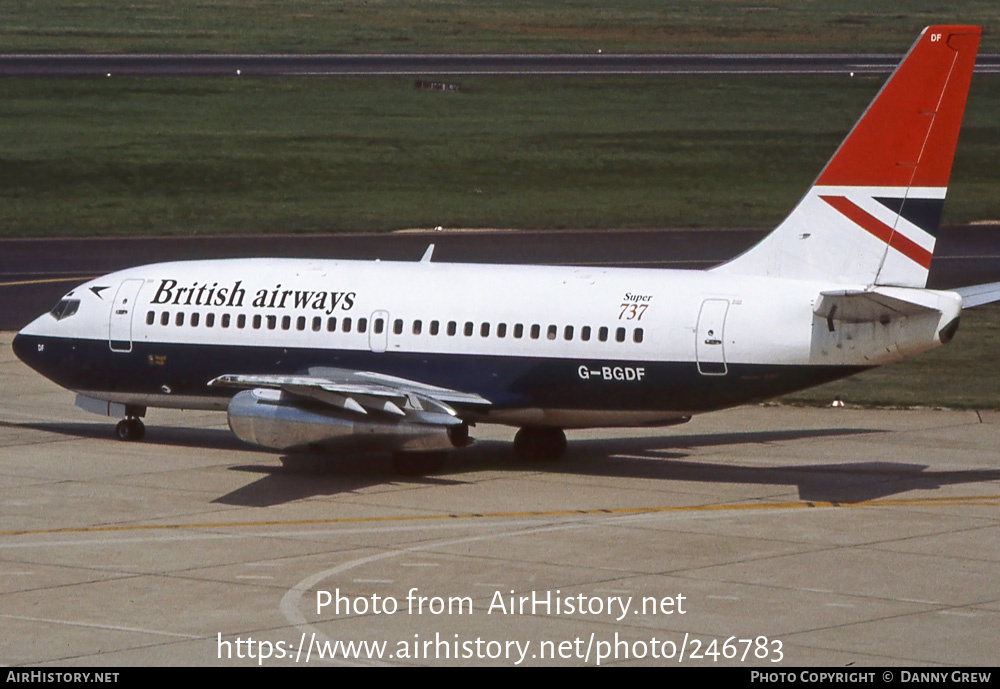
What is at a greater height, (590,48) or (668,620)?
(590,48)

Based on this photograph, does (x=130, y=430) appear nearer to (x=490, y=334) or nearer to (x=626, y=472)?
(x=490, y=334)

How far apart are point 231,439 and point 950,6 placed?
161886 mm

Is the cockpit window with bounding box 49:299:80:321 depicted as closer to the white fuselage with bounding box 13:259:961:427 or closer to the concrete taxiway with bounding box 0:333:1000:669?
the white fuselage with bounding box 13:259:961:427

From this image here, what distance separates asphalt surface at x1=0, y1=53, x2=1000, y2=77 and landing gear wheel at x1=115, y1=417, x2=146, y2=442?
7722 centimetres

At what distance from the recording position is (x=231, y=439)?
40938 millimetres

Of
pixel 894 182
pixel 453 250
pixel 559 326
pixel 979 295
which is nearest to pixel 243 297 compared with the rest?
pixel 559 326

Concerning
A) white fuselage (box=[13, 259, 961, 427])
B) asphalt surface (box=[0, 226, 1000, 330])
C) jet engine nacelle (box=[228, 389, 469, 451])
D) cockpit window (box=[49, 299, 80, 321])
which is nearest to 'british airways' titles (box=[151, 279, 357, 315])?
white fuselage (box=[13, 259, 961, 427])

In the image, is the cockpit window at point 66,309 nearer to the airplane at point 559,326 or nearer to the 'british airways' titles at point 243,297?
the airplane at point 559,326

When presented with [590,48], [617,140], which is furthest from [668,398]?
[590,48]

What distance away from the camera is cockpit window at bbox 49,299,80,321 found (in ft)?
131

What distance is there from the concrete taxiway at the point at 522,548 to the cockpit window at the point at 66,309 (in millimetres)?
2755

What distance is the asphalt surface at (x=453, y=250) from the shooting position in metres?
64.8

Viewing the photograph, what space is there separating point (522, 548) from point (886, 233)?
928cm
